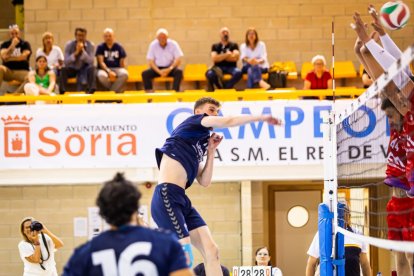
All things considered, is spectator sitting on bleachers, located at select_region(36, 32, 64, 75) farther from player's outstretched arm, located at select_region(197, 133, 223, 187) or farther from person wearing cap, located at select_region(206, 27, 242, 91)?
player's outstretched arm, located at select_region(197, 133, 223, 187)

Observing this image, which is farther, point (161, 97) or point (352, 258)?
point (161, 97)

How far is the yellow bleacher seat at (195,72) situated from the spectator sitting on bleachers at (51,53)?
2.43 meters

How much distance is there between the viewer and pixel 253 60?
15898 millimetres

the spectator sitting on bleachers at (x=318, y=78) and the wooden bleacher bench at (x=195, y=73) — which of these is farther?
the wooden bleacher bench at (x=195, y=73)

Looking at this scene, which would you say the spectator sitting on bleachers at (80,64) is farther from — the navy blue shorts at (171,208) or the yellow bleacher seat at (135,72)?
the navy blue shorts at (171,208)

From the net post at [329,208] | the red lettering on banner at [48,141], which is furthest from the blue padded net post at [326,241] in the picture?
the red lettering on banner at [48,141]

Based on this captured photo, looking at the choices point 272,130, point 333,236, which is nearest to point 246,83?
point 272,130

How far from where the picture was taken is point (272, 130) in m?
13.5

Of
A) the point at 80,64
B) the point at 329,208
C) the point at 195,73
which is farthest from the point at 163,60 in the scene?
the point at 329,208

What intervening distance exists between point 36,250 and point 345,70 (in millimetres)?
7387

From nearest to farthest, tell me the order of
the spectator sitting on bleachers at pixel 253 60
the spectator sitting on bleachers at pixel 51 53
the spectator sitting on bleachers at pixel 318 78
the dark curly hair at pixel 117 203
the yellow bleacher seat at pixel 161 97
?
the dark curly hair at pixel 117 203 → the yellow bleacher seat at pixel 161 97 → the spectator sitting on bleachers at pixel 318 78 → the spectator sitting on bleachers at pixel 253 60 → the spectator sitting on bleachers at pixel 51 53

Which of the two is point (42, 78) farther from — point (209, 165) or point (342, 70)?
point (209, 165)

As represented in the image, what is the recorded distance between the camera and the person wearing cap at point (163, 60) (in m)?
16.1

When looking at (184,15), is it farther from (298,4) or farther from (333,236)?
(333,236)
